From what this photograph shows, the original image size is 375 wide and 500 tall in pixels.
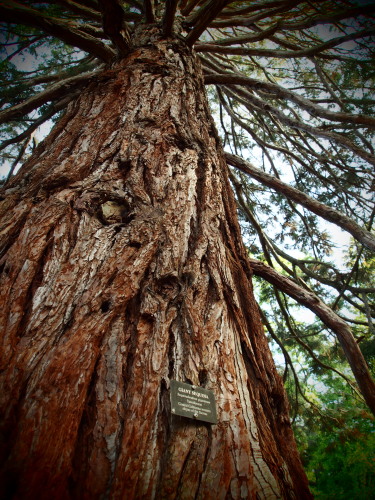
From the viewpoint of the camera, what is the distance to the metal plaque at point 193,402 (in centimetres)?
86

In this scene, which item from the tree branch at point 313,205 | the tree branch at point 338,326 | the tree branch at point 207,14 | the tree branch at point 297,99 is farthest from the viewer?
the tree branch at point 297,99

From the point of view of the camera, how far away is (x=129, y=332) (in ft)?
3.34

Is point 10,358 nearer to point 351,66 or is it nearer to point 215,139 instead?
point 215,139

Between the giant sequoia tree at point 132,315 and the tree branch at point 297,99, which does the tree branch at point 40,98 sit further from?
the tree branch at point 297,99

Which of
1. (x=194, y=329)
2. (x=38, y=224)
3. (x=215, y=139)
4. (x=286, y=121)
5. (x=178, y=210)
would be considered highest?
(x=286, y=121)

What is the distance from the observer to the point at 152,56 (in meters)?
2.58

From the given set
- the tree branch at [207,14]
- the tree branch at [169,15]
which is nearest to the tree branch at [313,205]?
the tree branch at [207,14]

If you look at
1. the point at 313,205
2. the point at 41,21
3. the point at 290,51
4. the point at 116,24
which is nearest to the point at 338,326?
the point at 313,205

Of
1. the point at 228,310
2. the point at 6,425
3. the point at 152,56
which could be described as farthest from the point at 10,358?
the point at 152,56

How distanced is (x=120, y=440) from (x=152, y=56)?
2.88 m

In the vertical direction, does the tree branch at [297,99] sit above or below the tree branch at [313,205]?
above

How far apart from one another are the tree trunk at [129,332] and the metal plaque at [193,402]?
3 centimetres

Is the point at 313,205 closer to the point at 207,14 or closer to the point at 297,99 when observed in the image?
the point at 297,99

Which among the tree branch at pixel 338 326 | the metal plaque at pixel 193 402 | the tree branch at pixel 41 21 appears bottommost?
the metal plaque at pixel 193 402
